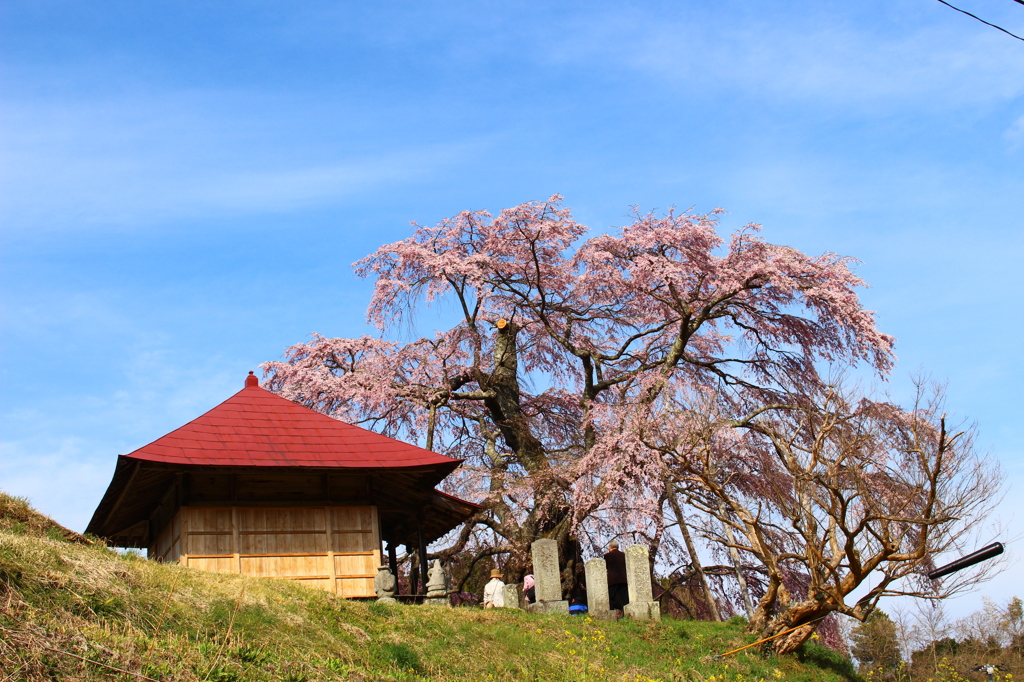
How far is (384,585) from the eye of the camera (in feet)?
51.0

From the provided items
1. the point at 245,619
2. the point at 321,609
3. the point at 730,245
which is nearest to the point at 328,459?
the point at 321,609

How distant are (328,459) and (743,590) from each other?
1004 cm

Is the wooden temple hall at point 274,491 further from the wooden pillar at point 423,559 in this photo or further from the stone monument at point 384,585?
the stone monument at point 384,585

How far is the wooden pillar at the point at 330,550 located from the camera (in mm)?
15828

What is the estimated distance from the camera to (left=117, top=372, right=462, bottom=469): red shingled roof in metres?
15.5

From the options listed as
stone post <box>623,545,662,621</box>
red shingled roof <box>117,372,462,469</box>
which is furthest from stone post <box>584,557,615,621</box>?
red shingled roof <box>117,372,462,469</box>

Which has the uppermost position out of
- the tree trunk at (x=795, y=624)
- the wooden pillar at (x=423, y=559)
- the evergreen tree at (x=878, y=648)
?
the wooden pillar at (x=423, y=559)

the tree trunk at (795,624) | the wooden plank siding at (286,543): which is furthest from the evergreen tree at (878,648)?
the wooden plank siding at (286,543)

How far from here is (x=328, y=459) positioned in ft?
53.3

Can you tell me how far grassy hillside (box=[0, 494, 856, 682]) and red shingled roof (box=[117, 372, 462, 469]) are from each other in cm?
260

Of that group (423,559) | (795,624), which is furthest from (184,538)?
(795,624)

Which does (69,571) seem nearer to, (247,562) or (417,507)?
(247,562)

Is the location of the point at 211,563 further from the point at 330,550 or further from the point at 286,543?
the point at 330,550

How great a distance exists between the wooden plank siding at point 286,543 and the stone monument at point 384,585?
1.93 ft
